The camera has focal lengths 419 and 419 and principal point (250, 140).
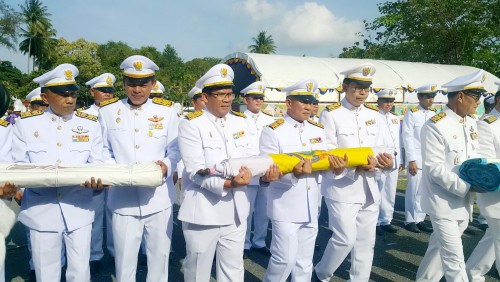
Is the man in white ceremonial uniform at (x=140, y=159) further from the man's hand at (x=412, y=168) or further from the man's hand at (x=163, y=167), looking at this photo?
the man's hand at (x=412, y=168)

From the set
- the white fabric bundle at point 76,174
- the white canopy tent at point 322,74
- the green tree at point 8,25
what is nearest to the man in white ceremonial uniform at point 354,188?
the white fabric bundle at point 76,174

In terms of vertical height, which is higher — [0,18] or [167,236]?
[0,18]

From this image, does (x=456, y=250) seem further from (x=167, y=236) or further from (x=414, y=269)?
(x=167, y=236)

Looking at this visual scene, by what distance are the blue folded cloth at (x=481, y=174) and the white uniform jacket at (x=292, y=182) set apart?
50.1 inches

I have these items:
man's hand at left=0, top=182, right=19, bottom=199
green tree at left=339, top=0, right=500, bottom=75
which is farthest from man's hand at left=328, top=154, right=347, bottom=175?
green tree at left=339, top=0, right=500, bottom=75

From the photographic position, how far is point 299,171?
3486 mm

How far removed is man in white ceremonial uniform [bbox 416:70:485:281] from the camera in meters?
3.65

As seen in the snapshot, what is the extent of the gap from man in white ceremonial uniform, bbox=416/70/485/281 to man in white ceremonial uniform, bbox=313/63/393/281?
42cm

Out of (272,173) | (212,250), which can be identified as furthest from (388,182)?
(212,250)

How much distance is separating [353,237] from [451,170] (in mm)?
1103

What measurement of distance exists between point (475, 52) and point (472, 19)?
68.8 inches

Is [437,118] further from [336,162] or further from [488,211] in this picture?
[336,162]

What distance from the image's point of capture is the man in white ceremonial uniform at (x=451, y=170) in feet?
12.0

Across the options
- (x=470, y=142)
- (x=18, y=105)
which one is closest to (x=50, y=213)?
(x=470, y=142)
